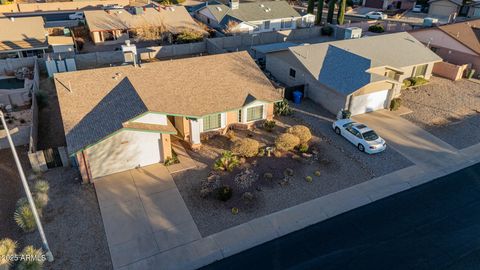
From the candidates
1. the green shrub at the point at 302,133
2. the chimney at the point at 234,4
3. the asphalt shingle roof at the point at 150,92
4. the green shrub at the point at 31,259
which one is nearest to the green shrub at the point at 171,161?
the asphalt shingle roof at the point at 150,92

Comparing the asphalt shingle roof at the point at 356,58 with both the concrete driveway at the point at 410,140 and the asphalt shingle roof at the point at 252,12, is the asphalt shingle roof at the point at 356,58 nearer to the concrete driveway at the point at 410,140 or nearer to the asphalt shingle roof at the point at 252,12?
the concrete driveway at the point at 410,140

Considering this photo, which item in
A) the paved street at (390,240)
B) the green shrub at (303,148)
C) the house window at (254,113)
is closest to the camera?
the paved street at (390,240)

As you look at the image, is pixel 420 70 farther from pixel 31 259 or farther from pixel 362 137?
pixel 31 259

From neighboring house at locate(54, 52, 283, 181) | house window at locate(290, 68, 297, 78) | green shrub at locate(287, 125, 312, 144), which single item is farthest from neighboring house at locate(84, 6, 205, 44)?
green shrub at locate(287, 125, 312, 144)

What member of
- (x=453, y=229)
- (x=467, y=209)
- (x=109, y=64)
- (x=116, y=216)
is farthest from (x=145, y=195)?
(x=109, y=64)

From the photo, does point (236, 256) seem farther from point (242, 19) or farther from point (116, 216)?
point (242, 19)

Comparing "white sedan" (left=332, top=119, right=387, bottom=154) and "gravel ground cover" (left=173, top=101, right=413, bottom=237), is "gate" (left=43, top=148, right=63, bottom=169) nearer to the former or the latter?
"gravel ground cover" (left=173, top=101, right=413, bottom=237)
